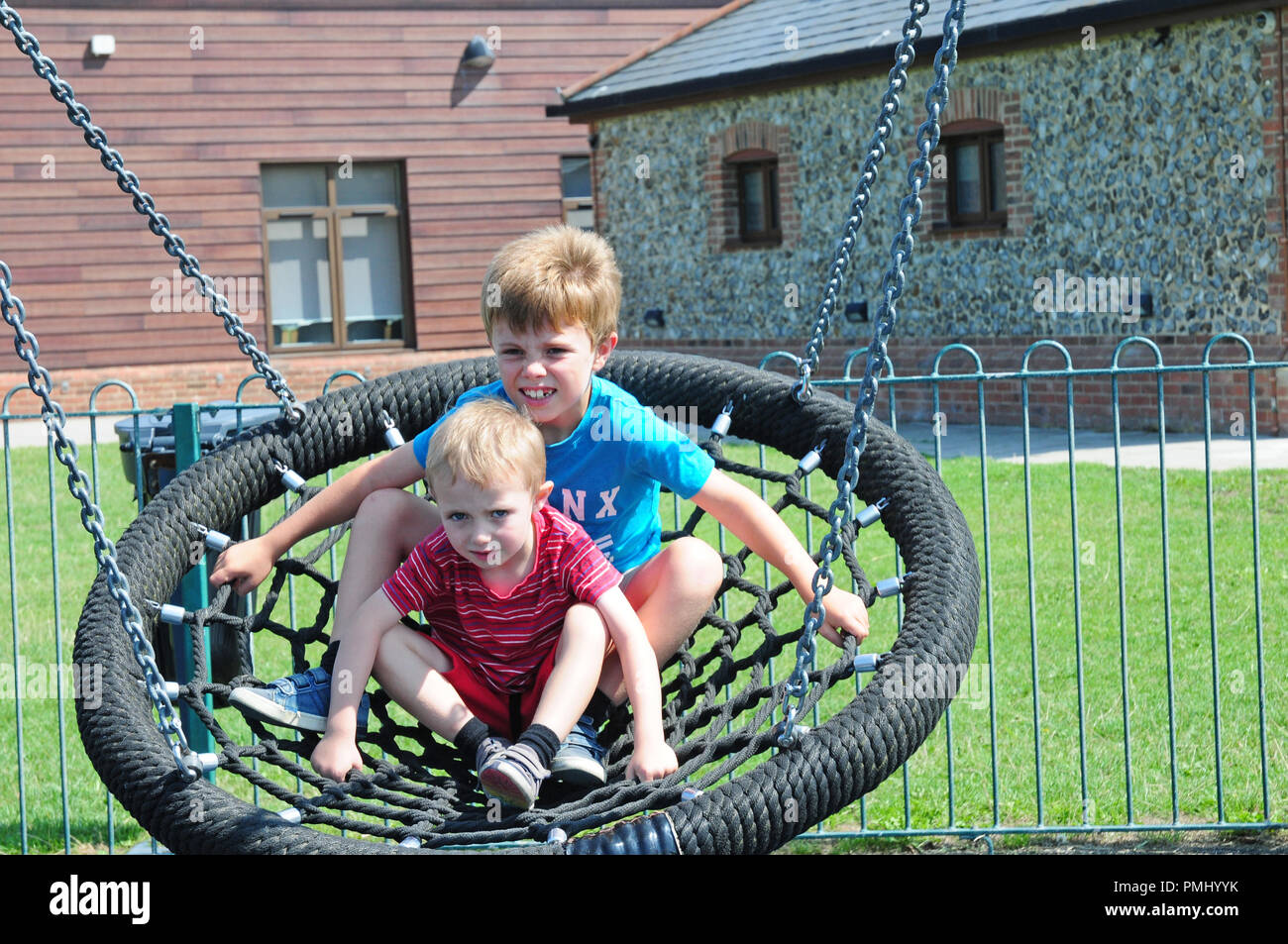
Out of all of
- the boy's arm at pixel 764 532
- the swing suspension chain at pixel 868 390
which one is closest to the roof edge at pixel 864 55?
the swing suspension chain at pixel 868 390

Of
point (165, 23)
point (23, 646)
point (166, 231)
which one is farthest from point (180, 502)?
point (165, 23)

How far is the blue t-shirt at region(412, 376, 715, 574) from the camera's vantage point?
3408 mm

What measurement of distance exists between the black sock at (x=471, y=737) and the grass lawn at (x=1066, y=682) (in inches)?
62.5

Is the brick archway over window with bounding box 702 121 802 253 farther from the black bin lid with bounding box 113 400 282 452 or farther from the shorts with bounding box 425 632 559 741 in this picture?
the shorts with bounding box 425 632 559 741

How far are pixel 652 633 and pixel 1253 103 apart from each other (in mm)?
9354

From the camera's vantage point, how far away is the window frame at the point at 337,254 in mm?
18141

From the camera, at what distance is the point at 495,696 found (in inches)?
131

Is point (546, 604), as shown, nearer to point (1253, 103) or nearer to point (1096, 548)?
point (1096, 548)

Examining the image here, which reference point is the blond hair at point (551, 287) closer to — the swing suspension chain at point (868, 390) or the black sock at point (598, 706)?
the swing suspension chain at point (868, 390)

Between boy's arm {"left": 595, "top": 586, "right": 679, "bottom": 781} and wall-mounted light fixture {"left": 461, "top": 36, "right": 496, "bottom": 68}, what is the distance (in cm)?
1569

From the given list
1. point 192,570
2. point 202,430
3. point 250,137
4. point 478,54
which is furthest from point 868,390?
point 478,54

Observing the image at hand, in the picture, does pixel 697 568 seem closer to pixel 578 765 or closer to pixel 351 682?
pixel 578 765

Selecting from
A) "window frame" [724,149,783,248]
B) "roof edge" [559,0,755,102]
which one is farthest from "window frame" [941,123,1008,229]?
"roof edge" [559,0,755,102]

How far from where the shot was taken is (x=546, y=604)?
3.28 meters
